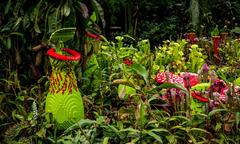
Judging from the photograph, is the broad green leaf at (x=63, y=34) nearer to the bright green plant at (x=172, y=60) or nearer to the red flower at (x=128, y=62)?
the red flower at (x=128, y=62)

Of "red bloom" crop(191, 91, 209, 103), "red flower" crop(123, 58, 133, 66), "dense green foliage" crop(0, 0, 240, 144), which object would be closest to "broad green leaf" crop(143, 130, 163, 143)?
"dense green foliage" crop(0, 0, 240, 144)

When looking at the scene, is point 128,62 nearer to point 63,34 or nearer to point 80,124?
point 63,34

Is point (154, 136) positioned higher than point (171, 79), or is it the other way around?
point (171, 79)

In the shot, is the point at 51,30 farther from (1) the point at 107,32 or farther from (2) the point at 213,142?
(1) the point at 107,32

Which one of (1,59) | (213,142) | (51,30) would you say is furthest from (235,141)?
(1,59)

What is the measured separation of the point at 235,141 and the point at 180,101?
1.29 feet

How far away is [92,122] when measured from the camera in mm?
2781

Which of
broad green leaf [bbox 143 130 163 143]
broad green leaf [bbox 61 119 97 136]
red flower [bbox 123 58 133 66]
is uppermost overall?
red flower [bbox 123 58 133 66]

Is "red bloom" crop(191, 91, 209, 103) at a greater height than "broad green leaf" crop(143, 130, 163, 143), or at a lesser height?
greater

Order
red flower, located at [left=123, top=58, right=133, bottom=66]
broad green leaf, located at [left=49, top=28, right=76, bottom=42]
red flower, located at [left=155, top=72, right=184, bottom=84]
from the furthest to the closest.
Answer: red flower, located at [left=123, top=58, right=133, bottom=66] < red flower, located at [left=155, top=72, right=184, bottom=84] < broad green leaf, located at [left=49, top=28, right=76, bottom=42]

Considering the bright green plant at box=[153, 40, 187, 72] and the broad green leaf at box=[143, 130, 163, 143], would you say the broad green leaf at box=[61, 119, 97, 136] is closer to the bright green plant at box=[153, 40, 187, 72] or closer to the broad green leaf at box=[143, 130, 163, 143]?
the broad green leaf at box=[143, 130, 163, 143]

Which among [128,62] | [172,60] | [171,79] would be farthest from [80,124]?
[172,60]

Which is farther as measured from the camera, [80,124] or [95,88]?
[95,88]

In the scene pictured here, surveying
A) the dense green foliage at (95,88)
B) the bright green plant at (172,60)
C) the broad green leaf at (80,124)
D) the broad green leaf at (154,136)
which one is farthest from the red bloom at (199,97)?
the bright green plant at (172,60)
